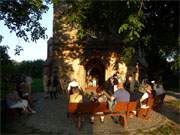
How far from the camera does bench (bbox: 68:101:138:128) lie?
18609mm

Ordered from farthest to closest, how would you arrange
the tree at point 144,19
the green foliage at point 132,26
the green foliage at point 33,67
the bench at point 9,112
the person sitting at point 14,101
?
the green foliage at point 33,67 < the tree at point 144,19 < the person sitting at point 14,101 < the bench at point 9,112 < the green foliage at point 132,26

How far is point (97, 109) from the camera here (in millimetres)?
19031

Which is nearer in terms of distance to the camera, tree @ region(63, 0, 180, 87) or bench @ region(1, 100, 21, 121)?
bench @ region(1, 100, 21, 121)

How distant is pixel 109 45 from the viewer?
38.9m

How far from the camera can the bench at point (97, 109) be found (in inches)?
733

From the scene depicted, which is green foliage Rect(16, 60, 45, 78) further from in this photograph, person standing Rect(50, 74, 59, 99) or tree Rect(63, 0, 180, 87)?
tree Rect(63, 0, 180, 87)

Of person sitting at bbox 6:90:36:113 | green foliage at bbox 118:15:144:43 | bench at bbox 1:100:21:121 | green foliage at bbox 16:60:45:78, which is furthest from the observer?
green foliage at bbox 16:60:45:78

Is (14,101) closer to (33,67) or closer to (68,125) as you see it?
(68,125)

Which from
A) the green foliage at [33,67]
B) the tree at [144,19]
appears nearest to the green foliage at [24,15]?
the tree at [144,19]

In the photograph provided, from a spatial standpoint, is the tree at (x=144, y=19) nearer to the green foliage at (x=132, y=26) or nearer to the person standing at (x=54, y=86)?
the green foliage at (x=132, y=26)

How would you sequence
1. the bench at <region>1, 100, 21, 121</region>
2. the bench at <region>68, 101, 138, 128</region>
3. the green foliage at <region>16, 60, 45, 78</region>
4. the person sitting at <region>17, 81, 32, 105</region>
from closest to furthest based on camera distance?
the bench at <region>68, 101, 138, 128</region>
the bench at <region>1, 100, 21, 121</region>
the person sitting at <region>17, 81, 32, 105</region>
the green foliage at <region>16, 60, 45, 78</region>

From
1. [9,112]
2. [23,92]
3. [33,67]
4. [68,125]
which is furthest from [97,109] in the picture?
[33,67]

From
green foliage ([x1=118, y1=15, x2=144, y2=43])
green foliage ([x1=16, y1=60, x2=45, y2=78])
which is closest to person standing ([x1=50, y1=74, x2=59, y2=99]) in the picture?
green foliage ([x1=118, y1=15, x2=144, y2=43])

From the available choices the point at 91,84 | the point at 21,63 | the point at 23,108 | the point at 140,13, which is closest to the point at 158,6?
the point at 140,13
